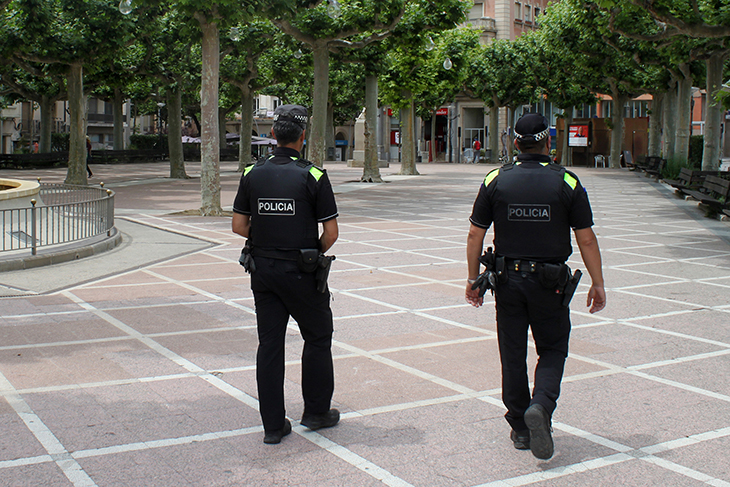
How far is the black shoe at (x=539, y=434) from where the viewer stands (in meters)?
4.13

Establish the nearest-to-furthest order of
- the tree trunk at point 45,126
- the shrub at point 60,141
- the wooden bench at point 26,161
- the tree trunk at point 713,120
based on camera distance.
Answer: the tree trunk at point 713,120
the wooden bench at point 26,161
the tree trunk at point 45,126
the shrub at point 60,141

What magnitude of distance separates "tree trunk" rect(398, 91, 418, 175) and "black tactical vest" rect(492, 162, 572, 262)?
2991cm

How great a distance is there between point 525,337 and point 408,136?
103 ft

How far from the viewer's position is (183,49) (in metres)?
30.6

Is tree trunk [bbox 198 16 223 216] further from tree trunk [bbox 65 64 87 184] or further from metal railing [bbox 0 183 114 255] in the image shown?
tree trunk [bbox 65 64 87 184]

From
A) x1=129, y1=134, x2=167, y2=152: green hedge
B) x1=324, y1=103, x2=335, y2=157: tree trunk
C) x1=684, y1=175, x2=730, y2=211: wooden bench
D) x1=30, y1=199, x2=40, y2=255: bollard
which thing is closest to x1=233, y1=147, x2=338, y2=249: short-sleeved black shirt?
x1=30, y1=199, x2=40, y2=255: bollard

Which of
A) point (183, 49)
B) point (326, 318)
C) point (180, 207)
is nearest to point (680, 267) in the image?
point (326, 318)

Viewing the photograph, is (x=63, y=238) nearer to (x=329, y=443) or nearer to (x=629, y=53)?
(x=329, y=443)

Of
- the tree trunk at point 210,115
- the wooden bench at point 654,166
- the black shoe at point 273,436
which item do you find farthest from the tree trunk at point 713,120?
the black shoe at point 273,436

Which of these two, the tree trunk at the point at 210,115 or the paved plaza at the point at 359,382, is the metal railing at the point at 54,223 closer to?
the paved plaza at the point at 359,382

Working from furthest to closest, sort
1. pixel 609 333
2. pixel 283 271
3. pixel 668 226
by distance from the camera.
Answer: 1. pixel 668 226
2. pixel 609 333
3. pixel 283 271

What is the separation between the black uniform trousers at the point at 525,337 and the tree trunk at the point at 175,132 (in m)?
27.9

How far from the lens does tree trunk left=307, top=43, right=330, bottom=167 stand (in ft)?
77.2

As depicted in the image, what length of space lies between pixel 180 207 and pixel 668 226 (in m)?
11.2
